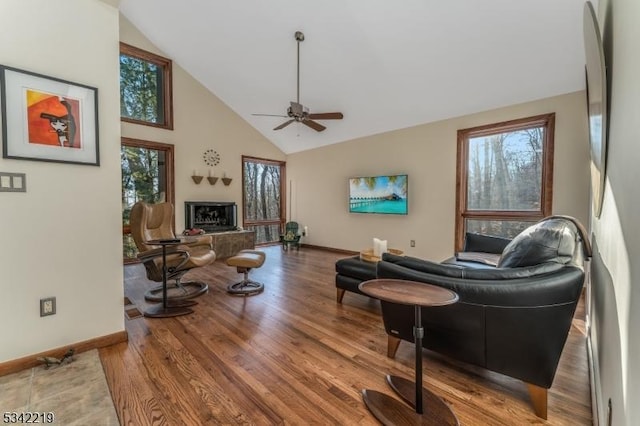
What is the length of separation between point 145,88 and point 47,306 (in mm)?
4723

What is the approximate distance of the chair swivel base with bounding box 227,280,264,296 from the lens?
3497 mm

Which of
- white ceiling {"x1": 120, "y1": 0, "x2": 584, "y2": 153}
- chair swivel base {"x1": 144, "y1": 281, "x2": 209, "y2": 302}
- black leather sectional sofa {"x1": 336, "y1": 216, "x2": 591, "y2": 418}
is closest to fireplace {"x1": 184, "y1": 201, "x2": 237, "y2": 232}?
chair swivel base {"x1": 144, "y1": 281, "x2": 209, "y2": 302}

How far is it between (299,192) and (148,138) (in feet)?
11.7

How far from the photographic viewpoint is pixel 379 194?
561cm

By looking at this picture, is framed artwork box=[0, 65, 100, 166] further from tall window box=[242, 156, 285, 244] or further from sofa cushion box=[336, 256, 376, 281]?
tall window box=[242, 156, 285, 244]

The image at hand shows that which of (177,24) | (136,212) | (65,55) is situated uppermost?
(177,24)

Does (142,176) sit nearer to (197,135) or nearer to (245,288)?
(197,135)

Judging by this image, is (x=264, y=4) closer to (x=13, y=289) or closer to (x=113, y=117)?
(x=113, y=117)

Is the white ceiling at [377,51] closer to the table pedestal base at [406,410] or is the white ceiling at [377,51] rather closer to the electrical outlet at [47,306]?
the table pedestal base at [406,410]

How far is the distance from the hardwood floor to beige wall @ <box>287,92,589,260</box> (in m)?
1.97

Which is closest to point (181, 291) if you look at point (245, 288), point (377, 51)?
point (245, 288)

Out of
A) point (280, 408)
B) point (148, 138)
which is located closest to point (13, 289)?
point (280, 408)

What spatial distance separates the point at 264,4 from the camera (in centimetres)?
376

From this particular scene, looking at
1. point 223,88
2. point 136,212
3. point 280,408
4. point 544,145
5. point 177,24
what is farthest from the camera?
point 223,88
